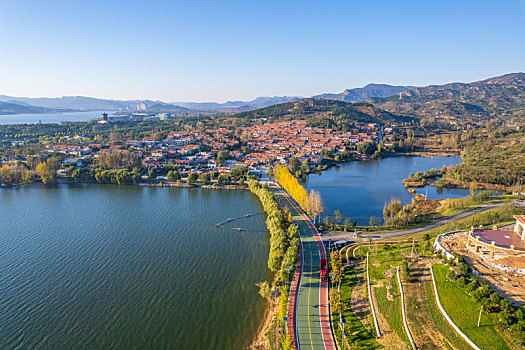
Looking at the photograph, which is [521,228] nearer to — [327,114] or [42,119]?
[327,114]

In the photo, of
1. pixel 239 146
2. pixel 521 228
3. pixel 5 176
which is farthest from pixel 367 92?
pixel 521 228

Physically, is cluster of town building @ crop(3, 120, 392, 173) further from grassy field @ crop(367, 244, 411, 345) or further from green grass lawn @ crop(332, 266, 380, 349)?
green grass lawn @ crop(332, 266, 380, 349)

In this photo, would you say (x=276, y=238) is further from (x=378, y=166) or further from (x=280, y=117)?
(x=280, y=117)

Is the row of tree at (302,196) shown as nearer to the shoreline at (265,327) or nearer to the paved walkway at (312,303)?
the paved walkway at (312,303)

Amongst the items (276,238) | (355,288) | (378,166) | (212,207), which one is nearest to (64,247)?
(212,207)

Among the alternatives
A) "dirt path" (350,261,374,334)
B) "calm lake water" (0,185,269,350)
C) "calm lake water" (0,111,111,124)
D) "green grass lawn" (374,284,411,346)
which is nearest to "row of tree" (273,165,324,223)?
"calm lake water" (0,185,269,350)
